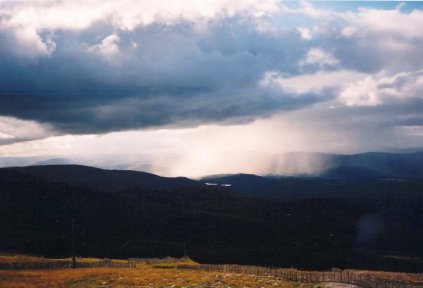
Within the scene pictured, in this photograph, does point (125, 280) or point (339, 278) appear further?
point (339, 278)

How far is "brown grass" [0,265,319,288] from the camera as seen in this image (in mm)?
84900

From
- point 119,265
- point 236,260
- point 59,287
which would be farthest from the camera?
point 236,260

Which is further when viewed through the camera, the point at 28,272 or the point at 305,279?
the point at 28,272

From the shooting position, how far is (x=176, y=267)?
126750 millimetres

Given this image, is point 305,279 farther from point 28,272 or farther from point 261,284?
point 28,272

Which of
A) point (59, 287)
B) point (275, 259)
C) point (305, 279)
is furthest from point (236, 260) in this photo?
point (59, 287)

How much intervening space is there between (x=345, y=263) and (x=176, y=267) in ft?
277

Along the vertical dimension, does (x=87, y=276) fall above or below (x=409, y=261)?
above

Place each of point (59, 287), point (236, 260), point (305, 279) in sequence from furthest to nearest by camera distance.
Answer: point (236, 260) < point (305, 279) < point (59, 287)

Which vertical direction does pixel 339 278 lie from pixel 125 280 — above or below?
below

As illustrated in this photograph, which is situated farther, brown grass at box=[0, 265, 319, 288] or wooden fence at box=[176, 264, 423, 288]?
wooden fence at box=[176, 264, 423, 288]

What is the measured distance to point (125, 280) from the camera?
9150 centimetres

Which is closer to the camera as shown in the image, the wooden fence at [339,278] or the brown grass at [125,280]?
the brown grass at [125,280]

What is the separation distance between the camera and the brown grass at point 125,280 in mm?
84900
